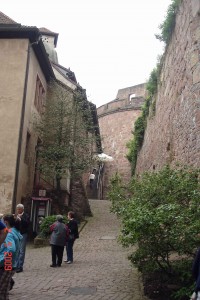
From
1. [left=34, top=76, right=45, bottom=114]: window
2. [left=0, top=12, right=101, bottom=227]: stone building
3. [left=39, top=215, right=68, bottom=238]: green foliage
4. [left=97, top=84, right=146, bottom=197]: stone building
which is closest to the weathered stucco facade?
[left=0, top=12, right=101, bottom=227]: stone building

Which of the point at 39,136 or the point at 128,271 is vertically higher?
the point at 39,136

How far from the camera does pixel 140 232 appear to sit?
20.2 ft

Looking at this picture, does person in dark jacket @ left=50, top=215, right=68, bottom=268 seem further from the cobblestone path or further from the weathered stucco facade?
the weathered stucco facade

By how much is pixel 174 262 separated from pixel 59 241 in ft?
11.4

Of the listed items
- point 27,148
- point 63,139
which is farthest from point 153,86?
point 27,148

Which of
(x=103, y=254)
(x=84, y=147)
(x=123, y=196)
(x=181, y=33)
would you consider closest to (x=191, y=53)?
(x=181, y=33)

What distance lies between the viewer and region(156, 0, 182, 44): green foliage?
13.8 meters

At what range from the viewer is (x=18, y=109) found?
15.1 meters

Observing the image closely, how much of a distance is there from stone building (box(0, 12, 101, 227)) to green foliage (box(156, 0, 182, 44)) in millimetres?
4941

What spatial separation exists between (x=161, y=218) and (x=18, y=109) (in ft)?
33.6

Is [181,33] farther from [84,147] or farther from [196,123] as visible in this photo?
[84,147]

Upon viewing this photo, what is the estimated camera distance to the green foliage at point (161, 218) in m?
6.07

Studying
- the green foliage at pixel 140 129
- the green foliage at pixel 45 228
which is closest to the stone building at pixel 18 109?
the green foliage at pixel 45 228

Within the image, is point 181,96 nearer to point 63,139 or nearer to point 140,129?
point 63,139
